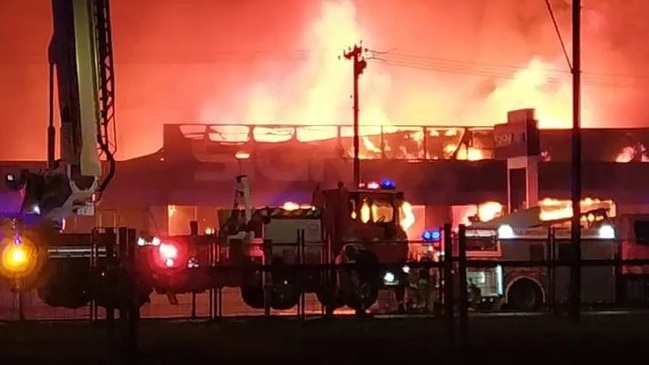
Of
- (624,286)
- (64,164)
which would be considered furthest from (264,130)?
(64,164)

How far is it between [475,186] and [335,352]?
3893 cm

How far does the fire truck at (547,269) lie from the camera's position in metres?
26.2

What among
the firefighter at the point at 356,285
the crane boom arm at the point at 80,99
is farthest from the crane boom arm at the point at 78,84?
the firefighter at the point at 356,285

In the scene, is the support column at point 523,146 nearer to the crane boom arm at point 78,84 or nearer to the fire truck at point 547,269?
the fire truck at point 547,269

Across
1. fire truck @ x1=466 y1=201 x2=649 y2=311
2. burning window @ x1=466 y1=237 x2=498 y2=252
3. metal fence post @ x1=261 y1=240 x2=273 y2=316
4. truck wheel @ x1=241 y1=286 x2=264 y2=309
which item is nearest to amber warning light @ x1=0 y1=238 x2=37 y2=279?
metal fence post @ x1=261 y1=240 x2=273 y2=316

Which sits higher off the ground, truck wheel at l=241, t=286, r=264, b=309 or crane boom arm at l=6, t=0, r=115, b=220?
crane boom arm at l=6, t=0, r=115, b=220

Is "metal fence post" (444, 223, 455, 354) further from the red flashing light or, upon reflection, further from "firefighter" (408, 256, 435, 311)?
"firefighter" (408, 256, 435, 311)

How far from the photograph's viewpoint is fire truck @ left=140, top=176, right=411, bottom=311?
2348cm

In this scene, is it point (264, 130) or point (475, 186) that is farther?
point (264, 130)

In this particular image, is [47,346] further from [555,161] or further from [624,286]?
[555,161]

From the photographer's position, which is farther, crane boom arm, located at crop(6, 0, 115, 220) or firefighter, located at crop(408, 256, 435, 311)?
firefighter, located at crop(408, 256, 435, 311)

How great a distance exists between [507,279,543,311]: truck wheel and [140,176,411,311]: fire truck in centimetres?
265

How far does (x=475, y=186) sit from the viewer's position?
5356 centimetres

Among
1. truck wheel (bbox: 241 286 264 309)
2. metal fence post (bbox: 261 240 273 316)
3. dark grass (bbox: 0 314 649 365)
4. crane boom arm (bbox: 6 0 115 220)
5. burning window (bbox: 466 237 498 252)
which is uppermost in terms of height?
crane boom arm (bbox: 6 0 115 220)
